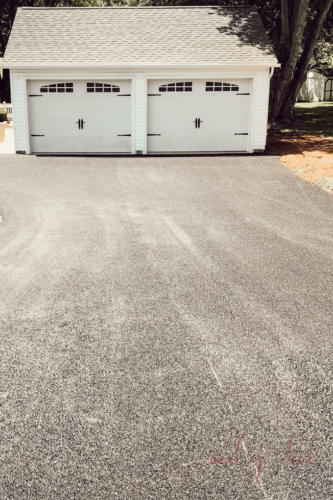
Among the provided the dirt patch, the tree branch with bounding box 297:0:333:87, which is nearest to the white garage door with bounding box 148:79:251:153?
the dirt patch

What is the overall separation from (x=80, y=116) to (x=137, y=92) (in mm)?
2270

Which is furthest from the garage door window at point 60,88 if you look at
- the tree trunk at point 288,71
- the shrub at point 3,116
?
the shrub at point 3,116

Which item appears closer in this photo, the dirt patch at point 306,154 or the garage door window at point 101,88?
the dirt patch at point 306,154

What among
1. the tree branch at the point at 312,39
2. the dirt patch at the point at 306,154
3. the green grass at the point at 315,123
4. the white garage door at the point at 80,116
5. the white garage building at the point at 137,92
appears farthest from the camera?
the green grass at the point at 315,123

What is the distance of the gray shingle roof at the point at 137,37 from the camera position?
18031mm

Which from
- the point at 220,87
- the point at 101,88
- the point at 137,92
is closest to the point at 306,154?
the point at 220,87

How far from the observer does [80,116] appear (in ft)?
60.9

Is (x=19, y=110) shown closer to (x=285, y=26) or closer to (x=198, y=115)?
(x=198, y=115)

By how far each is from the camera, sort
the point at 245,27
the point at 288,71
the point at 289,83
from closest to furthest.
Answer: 1. the point at 245,27
2. the point at 288,71
3. the point at 289,83

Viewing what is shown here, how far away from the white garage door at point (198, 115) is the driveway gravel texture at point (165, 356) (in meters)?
9.42

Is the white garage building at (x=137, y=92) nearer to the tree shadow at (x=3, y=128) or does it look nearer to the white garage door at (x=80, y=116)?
the white garage door at (x=80, y=116)

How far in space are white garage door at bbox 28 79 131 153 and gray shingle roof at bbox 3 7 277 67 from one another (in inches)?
35.5

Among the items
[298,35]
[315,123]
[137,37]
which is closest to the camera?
[137,37]

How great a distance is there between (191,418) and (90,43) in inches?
705
